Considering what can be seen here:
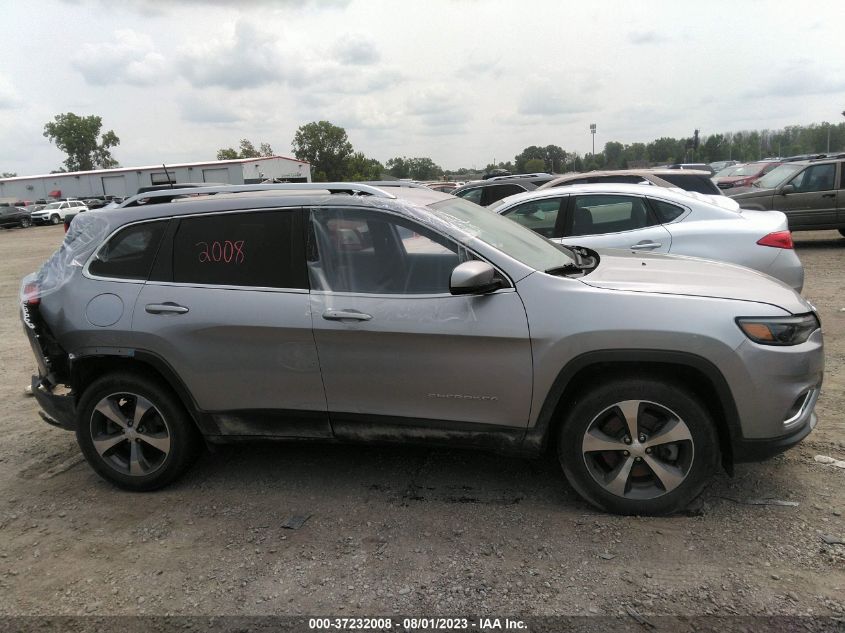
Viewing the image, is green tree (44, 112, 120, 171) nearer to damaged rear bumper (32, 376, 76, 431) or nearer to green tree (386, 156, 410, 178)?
green tree (386, 156, 410, 178)

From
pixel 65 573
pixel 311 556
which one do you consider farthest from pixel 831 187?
pixel 65 573

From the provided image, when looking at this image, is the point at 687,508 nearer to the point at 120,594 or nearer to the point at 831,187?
the point at 120,594

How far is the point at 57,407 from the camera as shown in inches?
160

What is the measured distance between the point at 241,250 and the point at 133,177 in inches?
2608

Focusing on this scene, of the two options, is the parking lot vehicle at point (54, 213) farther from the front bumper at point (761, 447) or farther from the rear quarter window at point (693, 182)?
the front bumper at point (761, 447)

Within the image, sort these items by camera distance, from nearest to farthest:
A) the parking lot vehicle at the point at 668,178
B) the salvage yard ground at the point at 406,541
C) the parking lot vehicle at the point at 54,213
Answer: the salvage yard ground at the point at 406,541 < the parking lot vehicle at the point at 668,178 < the parking lot vehicle at the point at 54,213

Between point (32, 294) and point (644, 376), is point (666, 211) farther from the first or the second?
point (32, 294)

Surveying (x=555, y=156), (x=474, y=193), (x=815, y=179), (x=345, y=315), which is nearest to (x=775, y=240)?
(x=345, y=315)

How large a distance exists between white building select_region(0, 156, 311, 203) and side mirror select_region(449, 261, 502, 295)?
153ft

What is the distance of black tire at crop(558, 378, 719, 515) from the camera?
317cm

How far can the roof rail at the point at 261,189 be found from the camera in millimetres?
3688

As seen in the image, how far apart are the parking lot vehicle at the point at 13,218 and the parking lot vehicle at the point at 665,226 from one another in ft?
135

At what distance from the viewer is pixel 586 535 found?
127 inches

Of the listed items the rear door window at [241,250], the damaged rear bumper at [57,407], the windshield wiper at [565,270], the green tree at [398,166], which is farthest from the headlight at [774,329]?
the green tree at [398,166]
